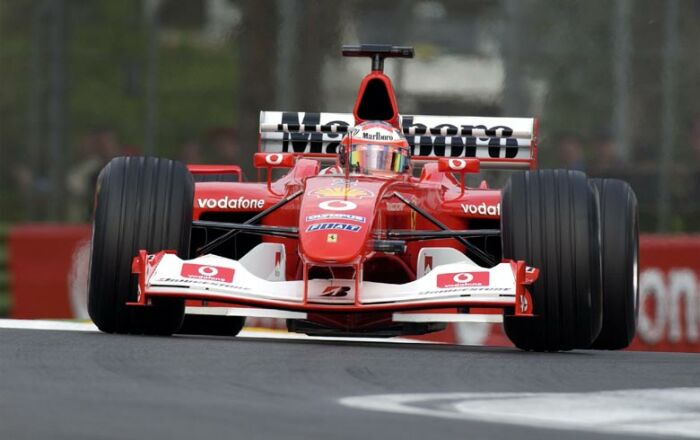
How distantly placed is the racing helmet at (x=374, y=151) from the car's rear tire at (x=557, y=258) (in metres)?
1.09

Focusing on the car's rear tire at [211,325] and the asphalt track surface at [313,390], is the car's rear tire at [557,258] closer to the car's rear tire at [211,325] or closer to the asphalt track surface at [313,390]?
the asphalt track surface at [313,390]

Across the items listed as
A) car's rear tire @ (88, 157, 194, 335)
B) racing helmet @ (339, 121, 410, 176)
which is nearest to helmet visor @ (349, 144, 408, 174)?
racing helmet @ (339, 121, 410, 176)

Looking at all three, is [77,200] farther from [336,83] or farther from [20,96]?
[336,83]

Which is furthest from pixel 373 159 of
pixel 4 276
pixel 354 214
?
pixel 4 276

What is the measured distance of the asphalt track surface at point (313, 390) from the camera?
5.83 metres

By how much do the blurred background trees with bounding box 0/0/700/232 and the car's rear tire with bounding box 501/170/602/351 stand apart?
24.1 ft

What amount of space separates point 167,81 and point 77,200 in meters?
1.45

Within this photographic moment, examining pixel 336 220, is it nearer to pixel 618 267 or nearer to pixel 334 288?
pixel 334 288

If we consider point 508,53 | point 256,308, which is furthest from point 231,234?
point 508,53

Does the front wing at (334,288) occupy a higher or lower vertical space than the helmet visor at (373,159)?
lower

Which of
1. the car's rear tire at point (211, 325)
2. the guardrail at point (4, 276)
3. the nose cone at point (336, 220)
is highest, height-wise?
the nose cone at point (336, 220)

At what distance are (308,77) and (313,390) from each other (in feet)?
37.9

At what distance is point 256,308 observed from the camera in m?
9.85

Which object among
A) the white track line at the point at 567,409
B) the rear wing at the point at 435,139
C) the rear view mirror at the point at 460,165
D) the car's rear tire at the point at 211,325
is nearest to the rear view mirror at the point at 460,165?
the rear view mirror at the point at 460,165
